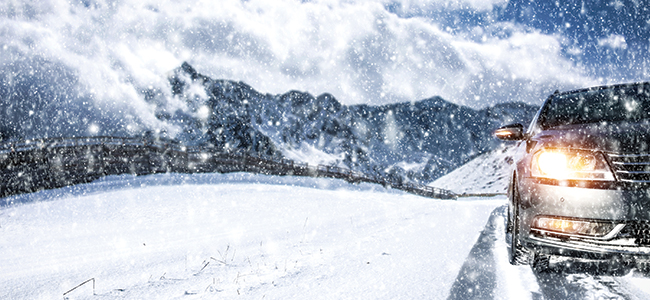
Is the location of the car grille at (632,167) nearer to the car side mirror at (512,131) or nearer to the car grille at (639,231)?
the car grille at (639,231)

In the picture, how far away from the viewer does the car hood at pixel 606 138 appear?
2.54 metres

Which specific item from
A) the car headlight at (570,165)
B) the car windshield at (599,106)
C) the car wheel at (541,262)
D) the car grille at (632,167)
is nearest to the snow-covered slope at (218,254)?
the car wheel at (541,262)

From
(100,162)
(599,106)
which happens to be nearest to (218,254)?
(599,106)

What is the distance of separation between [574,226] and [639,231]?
37 cm

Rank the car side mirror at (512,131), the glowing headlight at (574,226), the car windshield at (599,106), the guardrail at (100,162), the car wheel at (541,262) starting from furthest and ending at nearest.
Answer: the guardrail at (100,162), the car side mirror at (512,131), the car windshield at (599,106), the car wheel at (541,262), the glowing headlight at (574,226)

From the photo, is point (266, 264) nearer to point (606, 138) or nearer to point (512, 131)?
point (512, 131)

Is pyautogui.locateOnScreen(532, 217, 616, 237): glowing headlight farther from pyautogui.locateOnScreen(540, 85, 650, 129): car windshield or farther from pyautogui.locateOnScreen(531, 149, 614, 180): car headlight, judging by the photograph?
pyautogui.locateOnScreen(540, 85, 650, 129): car windshield

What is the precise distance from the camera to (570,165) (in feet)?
8.56

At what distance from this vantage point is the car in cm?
238

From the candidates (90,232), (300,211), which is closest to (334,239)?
(300,211)

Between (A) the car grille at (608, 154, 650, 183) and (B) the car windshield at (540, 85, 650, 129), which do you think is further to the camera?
(B) the car windshield at (540, 85, 650, 129)

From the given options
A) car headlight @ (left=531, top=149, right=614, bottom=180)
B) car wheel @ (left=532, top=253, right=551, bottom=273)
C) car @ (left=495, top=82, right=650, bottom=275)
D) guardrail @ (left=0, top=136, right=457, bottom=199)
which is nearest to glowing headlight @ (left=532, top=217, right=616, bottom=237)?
car @ (left=495, top=82, right=650, bottom=275)

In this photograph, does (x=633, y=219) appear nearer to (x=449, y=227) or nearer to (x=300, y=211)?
(x=449, y=227)

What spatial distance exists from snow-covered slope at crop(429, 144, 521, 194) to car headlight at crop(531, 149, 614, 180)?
385 ft
